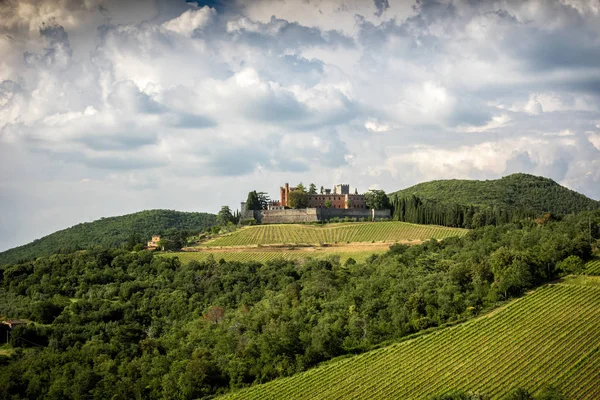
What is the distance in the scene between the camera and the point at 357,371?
39969mm

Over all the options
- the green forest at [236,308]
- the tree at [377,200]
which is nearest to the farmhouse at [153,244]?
the green forest at [236,308]

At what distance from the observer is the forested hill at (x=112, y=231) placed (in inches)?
3942

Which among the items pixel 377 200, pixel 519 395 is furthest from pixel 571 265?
pixel 377 200

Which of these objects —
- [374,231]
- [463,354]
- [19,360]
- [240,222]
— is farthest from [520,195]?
[19,360]

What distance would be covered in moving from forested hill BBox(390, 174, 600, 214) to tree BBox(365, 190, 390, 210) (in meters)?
19.2

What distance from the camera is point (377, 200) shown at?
317 ft

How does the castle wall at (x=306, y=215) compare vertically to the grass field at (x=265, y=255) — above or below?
above

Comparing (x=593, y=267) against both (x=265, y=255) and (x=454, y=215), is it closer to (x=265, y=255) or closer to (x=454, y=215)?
(x=454, y=215)

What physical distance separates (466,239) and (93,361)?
38854mm

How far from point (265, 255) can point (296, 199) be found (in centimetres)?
2558

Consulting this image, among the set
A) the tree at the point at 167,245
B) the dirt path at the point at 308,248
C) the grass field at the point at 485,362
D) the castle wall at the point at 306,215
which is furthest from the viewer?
the castle wall at the point at 306,215

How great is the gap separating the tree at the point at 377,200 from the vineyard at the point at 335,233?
8.03 m

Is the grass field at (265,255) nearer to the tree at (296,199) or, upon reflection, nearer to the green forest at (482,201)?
the green forest at (482,201)

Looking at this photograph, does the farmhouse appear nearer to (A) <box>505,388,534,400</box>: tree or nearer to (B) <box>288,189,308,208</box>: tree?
(B) <box>288,189,308,208</box>: tree
